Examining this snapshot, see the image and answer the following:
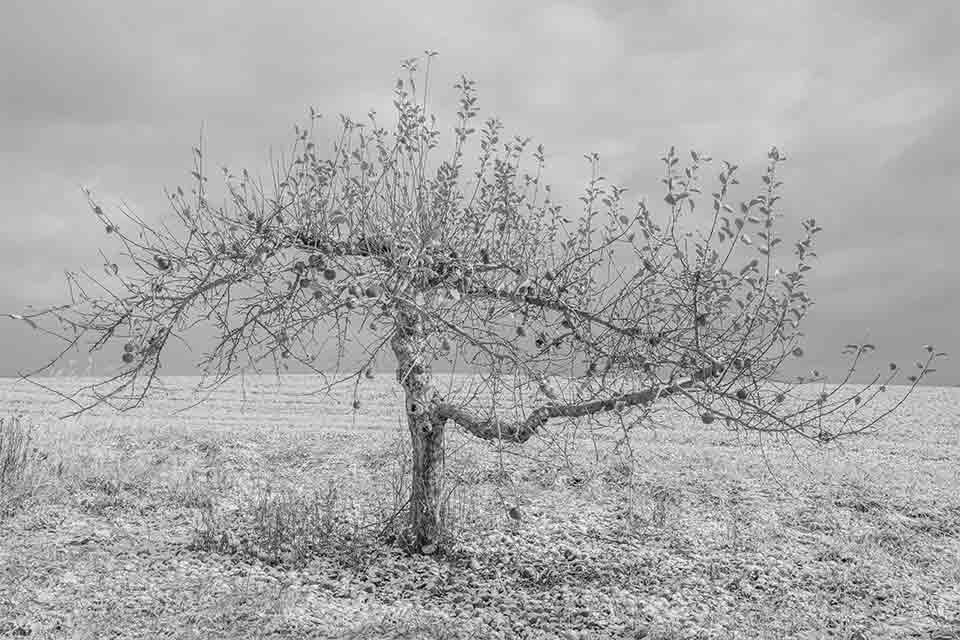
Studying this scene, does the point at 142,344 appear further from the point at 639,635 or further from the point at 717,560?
the point at 717,560

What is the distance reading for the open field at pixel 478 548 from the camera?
6922 mm

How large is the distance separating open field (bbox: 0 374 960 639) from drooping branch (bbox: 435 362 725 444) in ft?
1.32

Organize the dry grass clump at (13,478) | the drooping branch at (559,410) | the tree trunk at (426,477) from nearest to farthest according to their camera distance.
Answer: the drooping branch at (559,410)
the tree trunk at (426,477)
the dry grass clump at (13,478)

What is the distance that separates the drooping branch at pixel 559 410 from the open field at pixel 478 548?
403 millimetres

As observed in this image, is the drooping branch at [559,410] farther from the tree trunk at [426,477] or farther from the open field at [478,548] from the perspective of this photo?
the open field at [478,548]

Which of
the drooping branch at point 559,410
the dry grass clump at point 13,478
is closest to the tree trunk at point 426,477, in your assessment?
the drooping branch at point 559,410

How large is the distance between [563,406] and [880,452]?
13.2 m

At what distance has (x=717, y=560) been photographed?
8.76 metres

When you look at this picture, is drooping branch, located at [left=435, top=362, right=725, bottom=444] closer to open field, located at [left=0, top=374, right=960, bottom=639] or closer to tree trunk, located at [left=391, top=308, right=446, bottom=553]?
tree trunk, located at [left=391, top=308, right=446, bottom=553]

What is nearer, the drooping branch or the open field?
the drooping branch

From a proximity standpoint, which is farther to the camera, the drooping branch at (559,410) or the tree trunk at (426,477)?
the tree trunk at (426,477)

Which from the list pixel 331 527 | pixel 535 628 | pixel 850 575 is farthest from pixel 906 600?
pixel 331 527

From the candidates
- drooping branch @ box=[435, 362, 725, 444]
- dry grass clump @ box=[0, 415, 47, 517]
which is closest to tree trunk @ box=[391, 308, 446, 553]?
drooping branch @ box=[435, 362, 725, 444]

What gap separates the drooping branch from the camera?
19.4 feet
